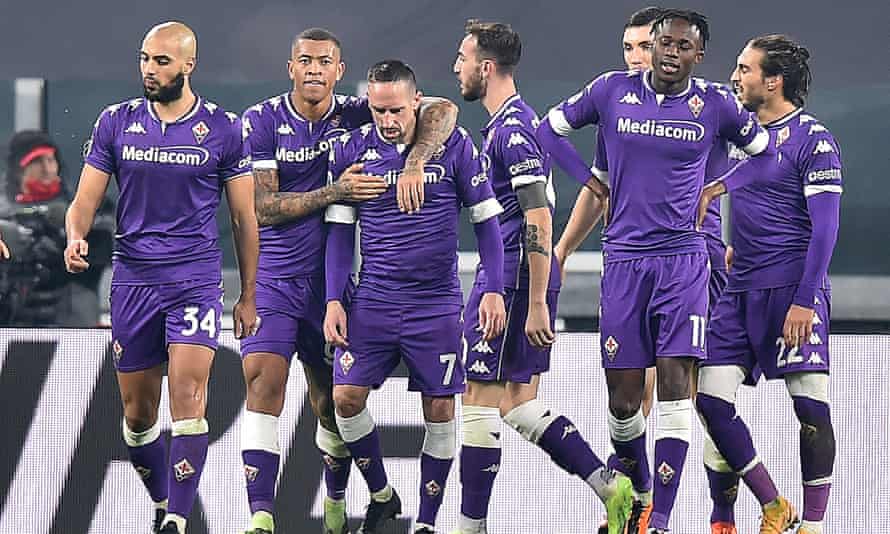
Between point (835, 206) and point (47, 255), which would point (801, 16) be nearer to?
point (835, 206)

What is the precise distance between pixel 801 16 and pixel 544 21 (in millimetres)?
1270

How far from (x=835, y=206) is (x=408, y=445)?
96.3 inches

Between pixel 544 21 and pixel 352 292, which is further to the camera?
pixel 544 21

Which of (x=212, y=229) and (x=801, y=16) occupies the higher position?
(x=801, y=16)

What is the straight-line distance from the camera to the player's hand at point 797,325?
813cm

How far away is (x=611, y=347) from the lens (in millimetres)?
7844

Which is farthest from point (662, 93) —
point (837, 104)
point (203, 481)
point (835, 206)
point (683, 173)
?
point (203, 481)

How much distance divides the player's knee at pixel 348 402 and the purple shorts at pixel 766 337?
1471 millimetres

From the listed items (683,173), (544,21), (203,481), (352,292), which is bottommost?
(203,481)

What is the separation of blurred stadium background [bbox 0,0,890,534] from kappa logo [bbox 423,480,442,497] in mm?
1740

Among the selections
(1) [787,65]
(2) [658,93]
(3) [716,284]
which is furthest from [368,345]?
(1) [787,65]

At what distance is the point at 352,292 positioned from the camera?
26.6 ft

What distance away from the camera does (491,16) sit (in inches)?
388

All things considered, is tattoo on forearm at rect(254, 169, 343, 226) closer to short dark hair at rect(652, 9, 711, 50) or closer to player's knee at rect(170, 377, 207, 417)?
player's knee at rect(170, 377, 207, 417)
